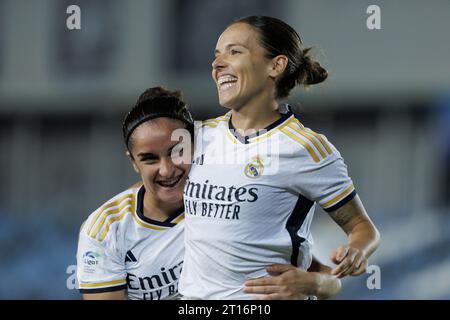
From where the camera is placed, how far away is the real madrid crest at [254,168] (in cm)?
289

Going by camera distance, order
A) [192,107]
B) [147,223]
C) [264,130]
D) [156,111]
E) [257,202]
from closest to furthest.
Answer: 1. [257,202]
2. [264,130]
3. [156,111]
4. [147,223]
5. [192,107]

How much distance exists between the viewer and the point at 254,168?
2898mm

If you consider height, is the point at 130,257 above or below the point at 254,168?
below

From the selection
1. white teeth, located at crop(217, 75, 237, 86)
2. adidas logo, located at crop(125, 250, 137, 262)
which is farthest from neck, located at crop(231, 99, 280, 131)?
adidas logo, located at crop(125, 250, 137, 262)

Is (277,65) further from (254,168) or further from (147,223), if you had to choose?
(147,223)

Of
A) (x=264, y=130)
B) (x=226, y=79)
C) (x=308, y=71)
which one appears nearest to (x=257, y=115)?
(x=264, y=130)

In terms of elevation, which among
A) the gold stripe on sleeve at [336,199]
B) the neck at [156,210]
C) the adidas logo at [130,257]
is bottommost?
the adidas logo at [130,257]

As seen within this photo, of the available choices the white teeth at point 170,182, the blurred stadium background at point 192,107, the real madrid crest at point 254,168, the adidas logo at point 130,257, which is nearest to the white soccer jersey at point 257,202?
the real madrid crest at point 254,168

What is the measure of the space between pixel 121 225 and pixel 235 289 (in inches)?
22.6

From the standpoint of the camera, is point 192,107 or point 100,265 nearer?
point 100,265

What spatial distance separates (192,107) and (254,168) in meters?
7.16

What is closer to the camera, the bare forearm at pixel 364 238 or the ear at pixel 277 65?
the bare forearm at pixel 364 238

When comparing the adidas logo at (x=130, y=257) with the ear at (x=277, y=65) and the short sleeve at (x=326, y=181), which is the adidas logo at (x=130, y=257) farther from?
the ear at (x=277, y=65)
